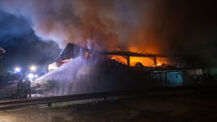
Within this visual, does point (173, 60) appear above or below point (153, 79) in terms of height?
above

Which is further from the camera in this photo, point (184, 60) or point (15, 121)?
point (184, 60)

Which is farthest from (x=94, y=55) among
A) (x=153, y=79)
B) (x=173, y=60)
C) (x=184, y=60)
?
(x=184, y=60)

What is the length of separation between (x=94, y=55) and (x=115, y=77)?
5.08 meters

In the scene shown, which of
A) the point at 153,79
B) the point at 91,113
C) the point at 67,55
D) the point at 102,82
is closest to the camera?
the point at 91,113

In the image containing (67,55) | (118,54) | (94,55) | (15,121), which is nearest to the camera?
(15,121)

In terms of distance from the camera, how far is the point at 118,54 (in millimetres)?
20922

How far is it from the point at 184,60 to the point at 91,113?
961 inches

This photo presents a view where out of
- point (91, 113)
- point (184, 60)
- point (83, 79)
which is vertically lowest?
point (91, 113)

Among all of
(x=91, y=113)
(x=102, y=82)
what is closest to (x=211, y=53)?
(x=102, y=82)

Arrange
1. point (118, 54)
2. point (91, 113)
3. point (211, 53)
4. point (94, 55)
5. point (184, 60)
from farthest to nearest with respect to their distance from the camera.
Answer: point (211, 53) → point (184, 60) → point (118, 54) → point (94, 55) → point (91, 113)

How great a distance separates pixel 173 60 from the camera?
25734 mm

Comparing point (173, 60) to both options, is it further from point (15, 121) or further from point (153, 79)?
point (15, 121)

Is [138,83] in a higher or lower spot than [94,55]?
lower

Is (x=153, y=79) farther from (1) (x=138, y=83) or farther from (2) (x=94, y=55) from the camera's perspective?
(2) (x=94, y=55)
